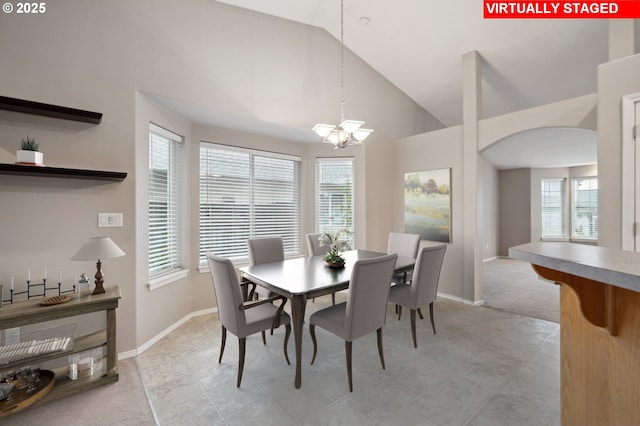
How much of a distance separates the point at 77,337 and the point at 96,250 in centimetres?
87

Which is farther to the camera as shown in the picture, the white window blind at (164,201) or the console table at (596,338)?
the white window blind at (164,201)

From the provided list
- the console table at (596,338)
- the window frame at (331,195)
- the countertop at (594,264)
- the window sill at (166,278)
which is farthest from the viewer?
the window frame at (331,195)

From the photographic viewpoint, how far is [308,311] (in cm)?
389

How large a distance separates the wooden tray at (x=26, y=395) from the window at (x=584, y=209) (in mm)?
10875

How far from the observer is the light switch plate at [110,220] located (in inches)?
101

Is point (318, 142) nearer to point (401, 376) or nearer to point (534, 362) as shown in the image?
point (401, 376)

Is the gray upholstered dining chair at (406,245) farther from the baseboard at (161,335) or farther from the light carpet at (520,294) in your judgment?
the baseboard at (161,335)

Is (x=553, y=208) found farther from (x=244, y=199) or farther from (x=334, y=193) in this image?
(x=244, y=199)

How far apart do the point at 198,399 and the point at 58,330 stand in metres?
1.27

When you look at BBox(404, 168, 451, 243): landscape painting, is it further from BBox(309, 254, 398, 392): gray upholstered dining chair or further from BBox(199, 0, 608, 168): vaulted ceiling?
BBox(309, 254, 398, 392): gray upholstered dining chair

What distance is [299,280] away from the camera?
2.50 m

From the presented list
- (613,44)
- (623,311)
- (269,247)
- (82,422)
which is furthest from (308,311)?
(613,44)

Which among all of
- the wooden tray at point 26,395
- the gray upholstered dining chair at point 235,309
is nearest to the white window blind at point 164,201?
the wooden tray at point 26,395

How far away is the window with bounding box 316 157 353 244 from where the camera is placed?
489cm
